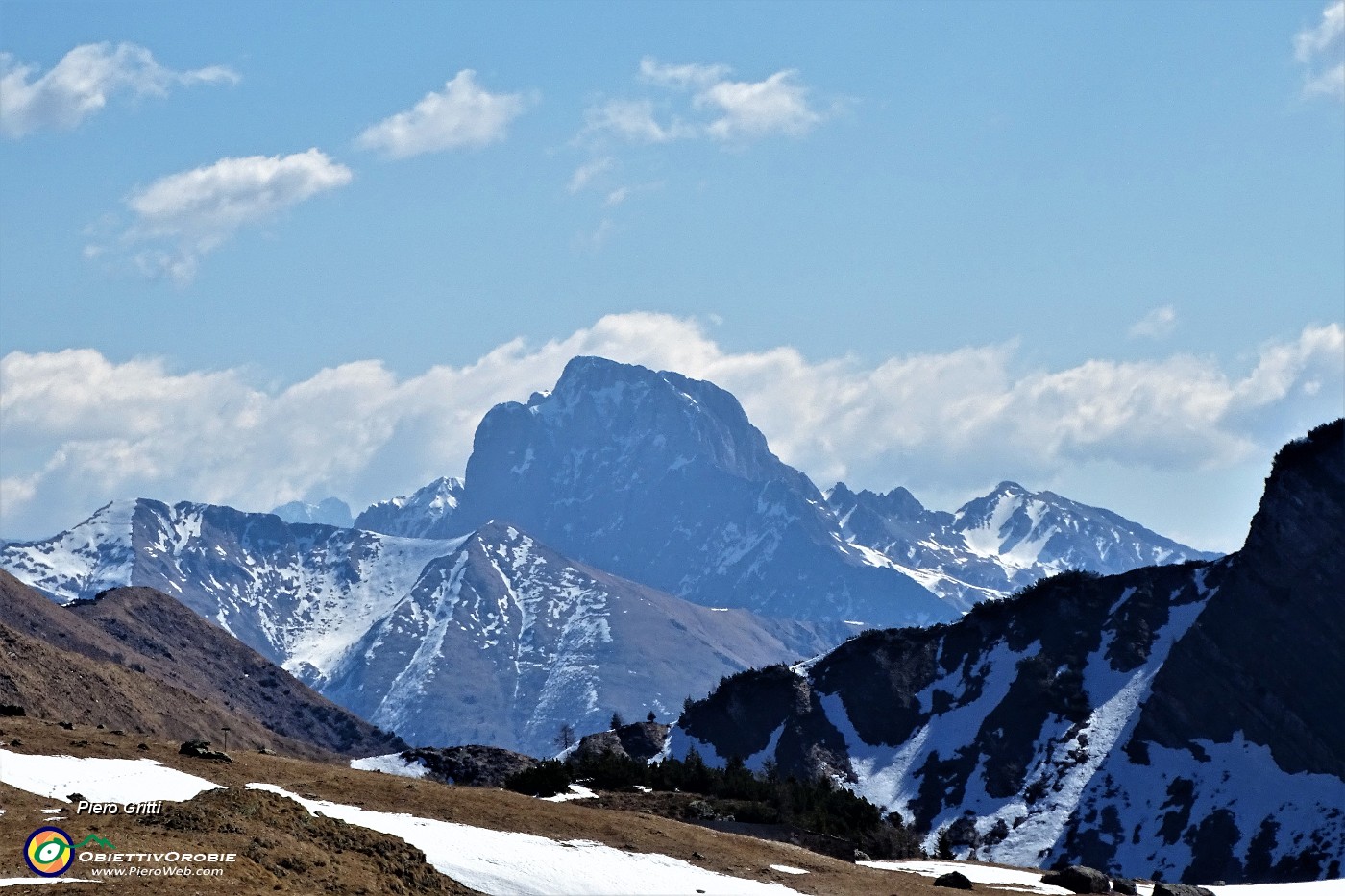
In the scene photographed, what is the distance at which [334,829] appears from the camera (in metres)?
35.2

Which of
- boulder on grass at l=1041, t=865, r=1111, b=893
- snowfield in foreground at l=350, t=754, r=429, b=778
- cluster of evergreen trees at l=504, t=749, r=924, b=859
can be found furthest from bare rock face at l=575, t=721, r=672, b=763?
boulder on grass at l=1041, t=865, r=1111, b=893

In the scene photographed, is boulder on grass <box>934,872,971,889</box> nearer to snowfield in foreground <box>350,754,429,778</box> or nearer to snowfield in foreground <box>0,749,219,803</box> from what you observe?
snowfield in foreground <box>0,749,219,803</box>

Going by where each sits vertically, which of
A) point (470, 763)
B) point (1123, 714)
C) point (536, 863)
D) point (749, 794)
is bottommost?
point (536, 863)

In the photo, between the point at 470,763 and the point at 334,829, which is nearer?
the point at 334,829

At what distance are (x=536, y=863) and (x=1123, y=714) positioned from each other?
4523 inches

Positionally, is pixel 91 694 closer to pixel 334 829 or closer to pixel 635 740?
pixel 635 740

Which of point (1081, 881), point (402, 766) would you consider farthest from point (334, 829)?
point (402, 766)

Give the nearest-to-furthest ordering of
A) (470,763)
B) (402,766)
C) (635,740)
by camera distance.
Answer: (402,766) < (470,763) < (635,740)

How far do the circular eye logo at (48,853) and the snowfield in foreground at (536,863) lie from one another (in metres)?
7.93

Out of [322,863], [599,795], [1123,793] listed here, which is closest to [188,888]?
[322,863]

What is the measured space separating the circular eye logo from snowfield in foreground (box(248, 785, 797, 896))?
7.93m

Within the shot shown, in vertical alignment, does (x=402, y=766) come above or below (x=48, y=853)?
above

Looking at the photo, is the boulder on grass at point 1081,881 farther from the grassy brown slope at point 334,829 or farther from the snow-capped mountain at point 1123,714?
the snow-capped mountain at point 1123,714

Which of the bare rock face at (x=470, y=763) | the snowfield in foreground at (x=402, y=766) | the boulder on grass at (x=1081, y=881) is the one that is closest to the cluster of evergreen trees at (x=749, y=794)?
the boulder on grass at (x=1081, y=881)
